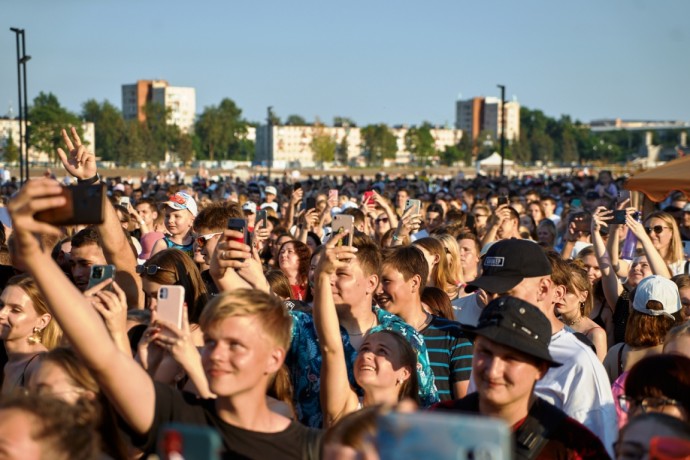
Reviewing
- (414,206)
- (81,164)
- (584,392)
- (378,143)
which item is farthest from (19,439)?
(378,143)

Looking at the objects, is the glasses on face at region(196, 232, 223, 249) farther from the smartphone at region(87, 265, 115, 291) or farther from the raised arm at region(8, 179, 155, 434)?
the raised arm at region(8, 179, 155, 434)

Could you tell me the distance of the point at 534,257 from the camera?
4855 mm

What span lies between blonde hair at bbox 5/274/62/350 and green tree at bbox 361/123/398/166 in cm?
13967

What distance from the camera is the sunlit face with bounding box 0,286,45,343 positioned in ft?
16.9

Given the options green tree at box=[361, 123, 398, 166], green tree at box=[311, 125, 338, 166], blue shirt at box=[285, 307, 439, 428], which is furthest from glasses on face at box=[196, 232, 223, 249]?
green tree at box=[311, 125, 338, 166]

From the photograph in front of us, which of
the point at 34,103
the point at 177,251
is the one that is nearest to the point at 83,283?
the point at 177,251

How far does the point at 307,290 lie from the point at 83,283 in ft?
5.14

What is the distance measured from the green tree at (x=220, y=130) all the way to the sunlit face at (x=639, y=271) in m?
138

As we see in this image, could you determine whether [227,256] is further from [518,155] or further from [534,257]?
[518,155]

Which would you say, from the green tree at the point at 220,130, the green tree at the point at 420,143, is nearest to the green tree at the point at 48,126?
the green tree at the point at 220,130

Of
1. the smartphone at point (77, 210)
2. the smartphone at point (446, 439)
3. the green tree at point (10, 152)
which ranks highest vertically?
the smartphone at point (77, 210)

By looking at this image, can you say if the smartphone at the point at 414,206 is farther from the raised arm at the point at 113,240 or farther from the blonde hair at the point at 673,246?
the raised arm at the point at 113,240

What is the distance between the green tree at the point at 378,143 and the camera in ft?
475

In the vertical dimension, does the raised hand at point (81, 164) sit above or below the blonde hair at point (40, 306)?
above
